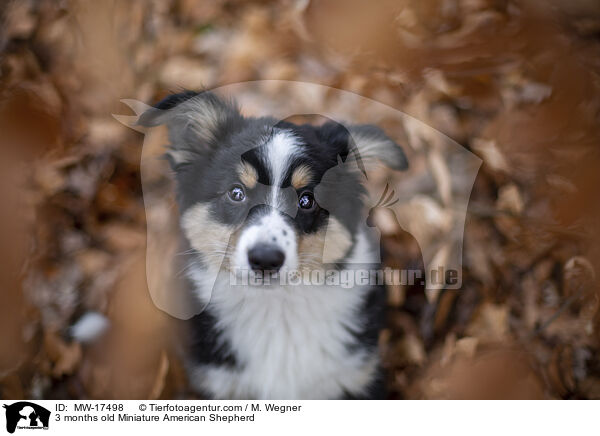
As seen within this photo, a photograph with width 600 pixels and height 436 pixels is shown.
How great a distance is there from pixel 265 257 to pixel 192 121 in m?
0.48

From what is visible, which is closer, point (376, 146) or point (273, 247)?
point (273, 247)

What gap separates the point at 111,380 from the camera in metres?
1.75

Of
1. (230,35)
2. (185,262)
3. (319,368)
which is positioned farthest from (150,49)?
(319,368)

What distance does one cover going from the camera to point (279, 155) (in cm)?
170

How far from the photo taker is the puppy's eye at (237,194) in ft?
5.58

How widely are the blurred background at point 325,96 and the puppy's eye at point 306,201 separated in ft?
0.97

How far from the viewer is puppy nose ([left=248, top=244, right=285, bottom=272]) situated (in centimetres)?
162

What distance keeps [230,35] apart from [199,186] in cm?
48

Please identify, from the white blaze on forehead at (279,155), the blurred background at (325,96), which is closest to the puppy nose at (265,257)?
the white blaze on forehead at (279,155)
